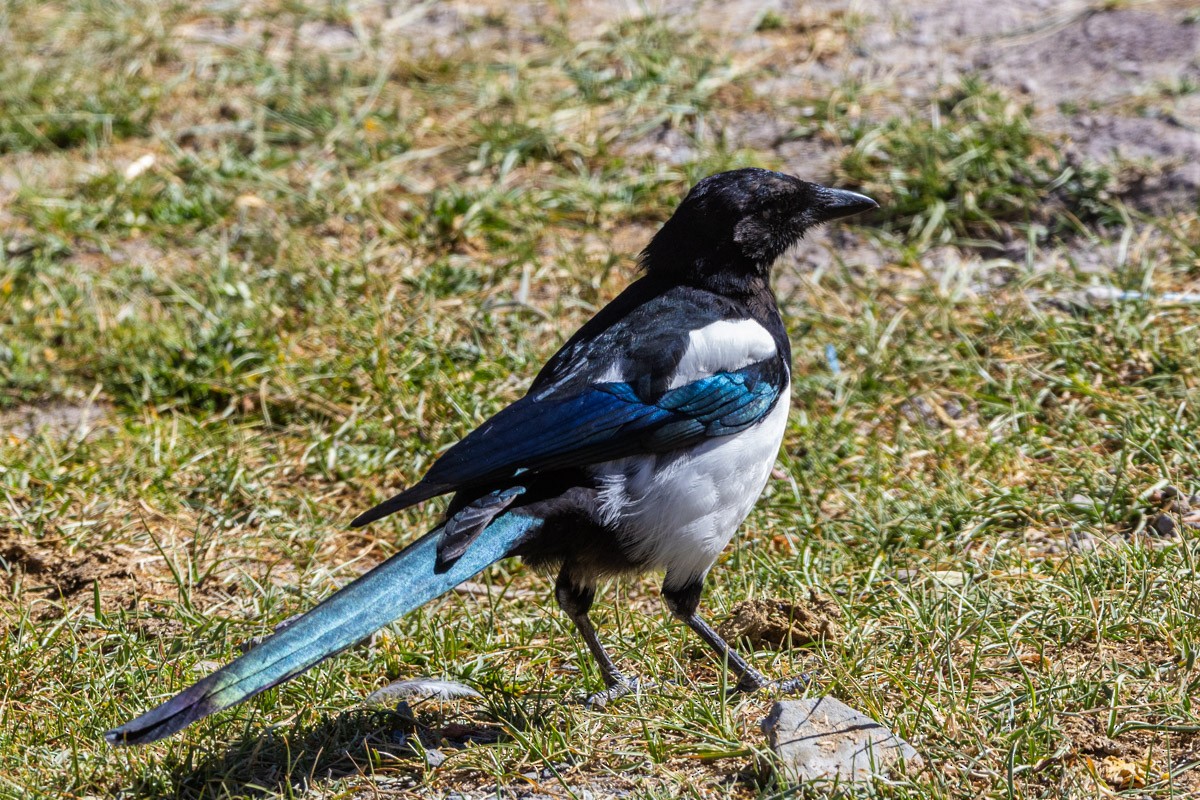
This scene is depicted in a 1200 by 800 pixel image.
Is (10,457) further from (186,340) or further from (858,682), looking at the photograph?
(858,682)

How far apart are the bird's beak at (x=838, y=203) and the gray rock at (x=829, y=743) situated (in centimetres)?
148

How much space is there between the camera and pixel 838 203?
12.6ft

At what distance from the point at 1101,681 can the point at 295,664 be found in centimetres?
163

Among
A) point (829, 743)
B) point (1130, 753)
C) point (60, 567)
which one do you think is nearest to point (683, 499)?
point (829, 743)

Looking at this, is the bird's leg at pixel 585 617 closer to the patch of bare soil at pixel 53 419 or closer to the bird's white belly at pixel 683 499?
the bird's white belly at pixel 683 499

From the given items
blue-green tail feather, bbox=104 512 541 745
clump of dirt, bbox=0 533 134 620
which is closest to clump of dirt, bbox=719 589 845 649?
blue-green tail feather, bbox=104 512 541 745

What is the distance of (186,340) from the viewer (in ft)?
16.1

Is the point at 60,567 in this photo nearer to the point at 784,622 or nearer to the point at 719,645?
the point at 719,645

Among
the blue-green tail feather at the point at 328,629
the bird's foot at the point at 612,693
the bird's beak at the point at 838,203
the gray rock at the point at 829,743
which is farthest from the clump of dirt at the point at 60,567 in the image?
the bird's beak at the point at 838,203

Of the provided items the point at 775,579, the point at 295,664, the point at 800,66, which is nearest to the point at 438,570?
the point at 295,664

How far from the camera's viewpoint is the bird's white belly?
10.6ft

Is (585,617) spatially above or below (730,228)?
below

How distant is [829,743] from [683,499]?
0.72 metres

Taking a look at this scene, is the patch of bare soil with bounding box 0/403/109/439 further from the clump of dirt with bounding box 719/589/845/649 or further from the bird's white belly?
the clump of dirt with bounding box 719/589/845/649
